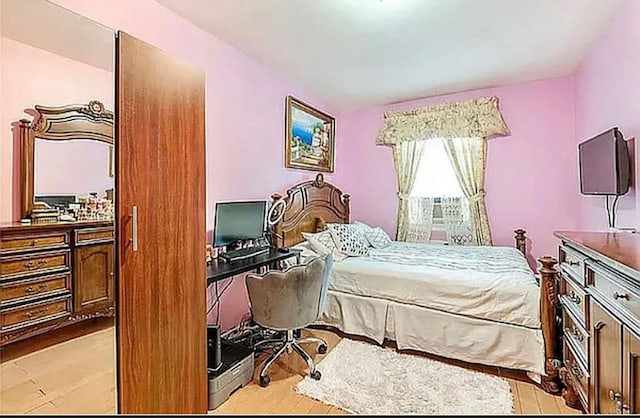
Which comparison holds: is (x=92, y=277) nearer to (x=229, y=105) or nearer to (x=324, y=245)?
(x=229, y=105)

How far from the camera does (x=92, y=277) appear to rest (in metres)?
1.82

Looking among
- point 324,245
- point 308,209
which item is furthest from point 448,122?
point 324,245

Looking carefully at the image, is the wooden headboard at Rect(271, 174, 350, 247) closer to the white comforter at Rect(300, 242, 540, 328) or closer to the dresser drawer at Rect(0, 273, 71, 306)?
the white comforter at Rect(300, 242, 540, 328)

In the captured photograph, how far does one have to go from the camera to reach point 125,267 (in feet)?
5.03

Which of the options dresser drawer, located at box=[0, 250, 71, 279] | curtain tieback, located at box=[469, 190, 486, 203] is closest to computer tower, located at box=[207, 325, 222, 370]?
dresser drawer, located at box=[0, 250, 71, 279]

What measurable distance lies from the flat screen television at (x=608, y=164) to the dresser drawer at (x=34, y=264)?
3293 millimetres

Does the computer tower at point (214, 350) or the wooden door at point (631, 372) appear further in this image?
the computer tower at point (214, 350)

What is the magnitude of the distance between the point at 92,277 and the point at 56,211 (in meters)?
0.37

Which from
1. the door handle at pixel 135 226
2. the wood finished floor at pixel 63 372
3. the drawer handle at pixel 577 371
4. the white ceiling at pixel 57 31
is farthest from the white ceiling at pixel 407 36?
the drawer handle at pixel 577 371

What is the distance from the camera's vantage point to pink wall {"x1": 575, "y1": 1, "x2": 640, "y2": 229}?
236 centimetres

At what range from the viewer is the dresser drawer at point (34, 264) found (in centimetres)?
161

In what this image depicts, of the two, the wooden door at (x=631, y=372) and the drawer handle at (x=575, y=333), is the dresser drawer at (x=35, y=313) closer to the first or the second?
the wooden door at (x=631, y=372)

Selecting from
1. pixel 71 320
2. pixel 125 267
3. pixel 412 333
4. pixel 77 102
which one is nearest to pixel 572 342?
pixel 412 333

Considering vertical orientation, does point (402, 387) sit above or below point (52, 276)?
below
